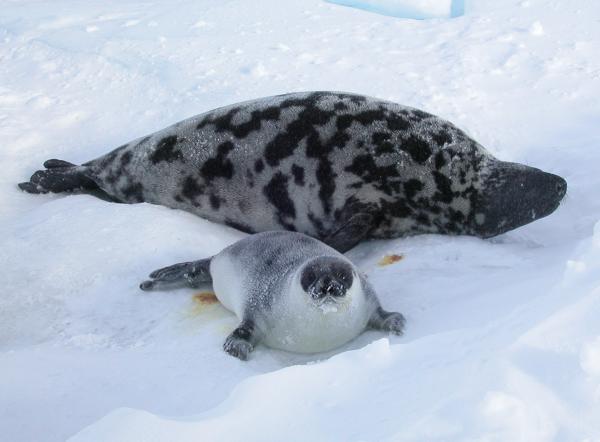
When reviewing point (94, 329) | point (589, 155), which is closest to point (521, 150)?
point (589, 155)

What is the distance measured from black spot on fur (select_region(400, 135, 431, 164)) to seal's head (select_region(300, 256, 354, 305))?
1.11 metres

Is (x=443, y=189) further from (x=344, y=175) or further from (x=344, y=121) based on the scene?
(x=344, y=121)

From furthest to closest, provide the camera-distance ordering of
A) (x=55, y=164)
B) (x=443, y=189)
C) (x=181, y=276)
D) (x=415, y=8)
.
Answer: (x=415, y=8)
(x=55, y=164)
(x=443, y=189)
(x=181, y=276)

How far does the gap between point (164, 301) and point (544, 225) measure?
1.65 m

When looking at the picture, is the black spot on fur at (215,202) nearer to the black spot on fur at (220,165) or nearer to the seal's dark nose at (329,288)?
the black spot on fur at (220,165)

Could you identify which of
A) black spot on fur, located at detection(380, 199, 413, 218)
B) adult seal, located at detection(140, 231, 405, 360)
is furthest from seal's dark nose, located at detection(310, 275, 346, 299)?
black spot on fur, located at detection(380, 199, 413, 218)

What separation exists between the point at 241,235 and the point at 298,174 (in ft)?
1.32

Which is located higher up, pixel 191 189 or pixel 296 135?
pixel 296 135

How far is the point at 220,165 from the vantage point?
364cm

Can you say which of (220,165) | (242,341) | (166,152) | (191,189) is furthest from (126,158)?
(242,341)

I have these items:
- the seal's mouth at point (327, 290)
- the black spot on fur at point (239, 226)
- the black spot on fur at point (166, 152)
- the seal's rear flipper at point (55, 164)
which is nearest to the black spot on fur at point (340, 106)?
the black spot on fur at point (239, 226)

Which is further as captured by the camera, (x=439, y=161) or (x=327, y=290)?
(x=439, y=161)

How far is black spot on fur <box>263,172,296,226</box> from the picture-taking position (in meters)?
3.50

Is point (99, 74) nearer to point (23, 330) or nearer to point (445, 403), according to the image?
point (23, 330)
